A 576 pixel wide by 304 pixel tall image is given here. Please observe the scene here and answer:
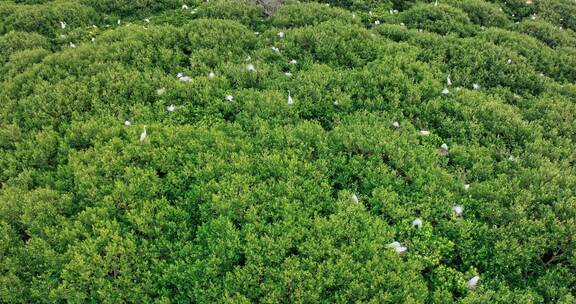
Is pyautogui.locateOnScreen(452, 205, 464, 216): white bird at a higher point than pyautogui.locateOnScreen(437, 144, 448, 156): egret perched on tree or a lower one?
lower

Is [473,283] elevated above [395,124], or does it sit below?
below

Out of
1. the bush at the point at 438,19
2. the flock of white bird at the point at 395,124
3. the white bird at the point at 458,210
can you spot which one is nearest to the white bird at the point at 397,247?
the flock of white bird at the point at 395,124

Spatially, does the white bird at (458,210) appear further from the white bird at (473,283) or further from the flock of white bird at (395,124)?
the white bird at (473,283)

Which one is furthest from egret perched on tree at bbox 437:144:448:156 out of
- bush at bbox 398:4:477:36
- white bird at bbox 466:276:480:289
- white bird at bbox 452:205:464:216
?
bush at bbox 398:4:477:36

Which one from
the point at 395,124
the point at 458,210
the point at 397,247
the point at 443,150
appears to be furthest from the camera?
the point at 395,124

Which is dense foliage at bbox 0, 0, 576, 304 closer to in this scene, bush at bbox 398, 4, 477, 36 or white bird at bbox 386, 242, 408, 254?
white bird at bbox 386, 242, 408, 254

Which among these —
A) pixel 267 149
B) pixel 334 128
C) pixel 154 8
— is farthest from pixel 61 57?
pixel 334 128

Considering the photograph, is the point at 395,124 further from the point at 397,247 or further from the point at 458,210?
the point at 397,247

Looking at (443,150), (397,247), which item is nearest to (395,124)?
(443,150)

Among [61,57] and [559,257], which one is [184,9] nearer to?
[61,57]
